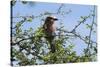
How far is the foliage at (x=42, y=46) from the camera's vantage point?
7.42ft

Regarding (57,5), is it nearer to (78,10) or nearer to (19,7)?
(78,10)

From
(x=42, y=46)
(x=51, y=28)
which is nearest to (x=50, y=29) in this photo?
(x=51, y=28)

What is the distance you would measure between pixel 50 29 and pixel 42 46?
0.60ft

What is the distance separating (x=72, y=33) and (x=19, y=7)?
606mm

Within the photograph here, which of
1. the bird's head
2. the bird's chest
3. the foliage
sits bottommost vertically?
the foliage

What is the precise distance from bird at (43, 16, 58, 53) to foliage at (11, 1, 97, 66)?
33 millimetres

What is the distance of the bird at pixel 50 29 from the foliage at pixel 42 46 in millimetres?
33

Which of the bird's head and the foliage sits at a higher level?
the bird's head

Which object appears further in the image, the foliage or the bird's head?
the bird's head

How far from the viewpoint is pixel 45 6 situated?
2.38m

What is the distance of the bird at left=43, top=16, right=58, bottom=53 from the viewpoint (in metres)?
2.38

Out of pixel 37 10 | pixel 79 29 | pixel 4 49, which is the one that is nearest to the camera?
pixel 4 49

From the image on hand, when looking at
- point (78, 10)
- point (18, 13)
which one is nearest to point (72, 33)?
point (78, 10)

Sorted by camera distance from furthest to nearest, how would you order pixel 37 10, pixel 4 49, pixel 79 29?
pixel 79 29
pixel 37 10
pixel 4 49
